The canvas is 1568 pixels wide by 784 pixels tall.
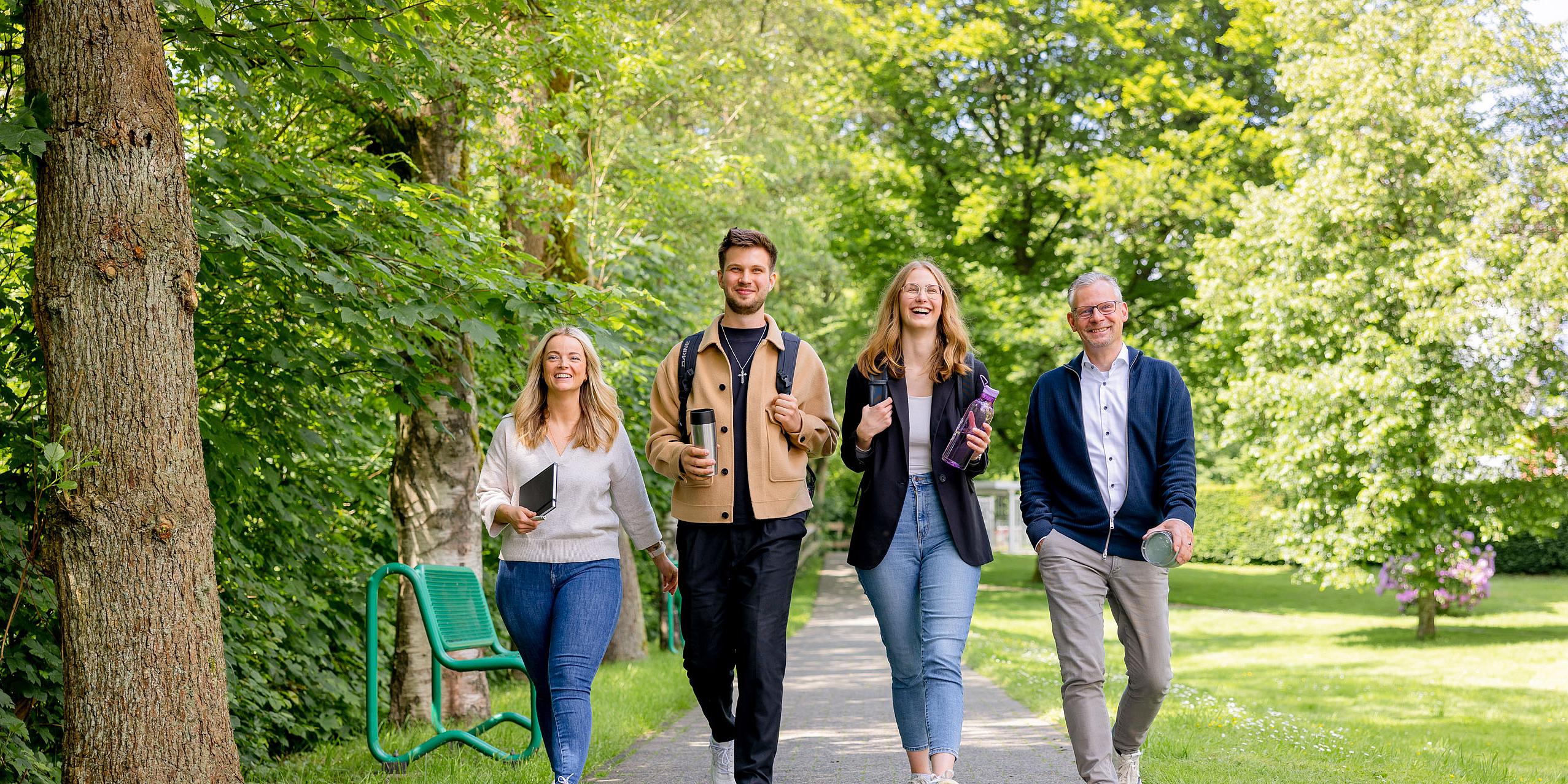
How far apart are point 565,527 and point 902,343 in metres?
1.50

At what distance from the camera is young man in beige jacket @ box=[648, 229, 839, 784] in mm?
4844

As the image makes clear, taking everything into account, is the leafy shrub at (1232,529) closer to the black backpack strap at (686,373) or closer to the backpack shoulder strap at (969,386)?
the backpack shoulder strap at (969,386)

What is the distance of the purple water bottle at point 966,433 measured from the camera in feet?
16.0

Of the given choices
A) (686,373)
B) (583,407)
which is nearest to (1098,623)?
(686,373)

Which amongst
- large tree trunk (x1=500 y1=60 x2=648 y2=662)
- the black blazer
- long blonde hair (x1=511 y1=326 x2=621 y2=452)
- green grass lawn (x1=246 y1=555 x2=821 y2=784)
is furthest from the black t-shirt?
large tree trunk (x1=500 y1=60 x2=648 y2=662)

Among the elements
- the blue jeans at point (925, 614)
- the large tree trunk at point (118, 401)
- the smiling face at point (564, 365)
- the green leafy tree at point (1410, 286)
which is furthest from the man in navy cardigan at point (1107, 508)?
the green leafy tree at point (1410, 286)

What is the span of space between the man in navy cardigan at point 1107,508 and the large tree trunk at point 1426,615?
18866mm

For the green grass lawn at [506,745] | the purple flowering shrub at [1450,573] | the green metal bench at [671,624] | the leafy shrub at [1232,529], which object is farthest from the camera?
the leafy shrub at [1232,529]

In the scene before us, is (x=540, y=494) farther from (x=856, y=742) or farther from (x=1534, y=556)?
(x=1534, y=556)

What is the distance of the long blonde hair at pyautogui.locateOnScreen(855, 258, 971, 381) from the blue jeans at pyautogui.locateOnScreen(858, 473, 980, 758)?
436mm

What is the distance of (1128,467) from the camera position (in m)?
4.98

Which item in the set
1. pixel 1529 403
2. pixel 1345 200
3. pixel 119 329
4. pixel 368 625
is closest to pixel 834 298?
pixel 1345 200

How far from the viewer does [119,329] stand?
4.41m

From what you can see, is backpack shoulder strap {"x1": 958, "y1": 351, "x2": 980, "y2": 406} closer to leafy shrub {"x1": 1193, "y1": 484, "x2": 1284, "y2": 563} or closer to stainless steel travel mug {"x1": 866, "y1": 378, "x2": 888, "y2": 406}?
stainless steel travel mug {"x1": 866, "y1": 378, "x2": 888, "y2": 406}
